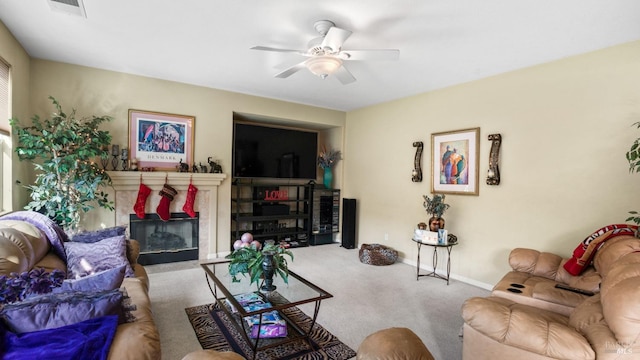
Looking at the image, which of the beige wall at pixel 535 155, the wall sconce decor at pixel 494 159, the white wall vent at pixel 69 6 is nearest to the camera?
the white wall vent at pixel 69 6

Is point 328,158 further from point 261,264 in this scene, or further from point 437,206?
point 261,264

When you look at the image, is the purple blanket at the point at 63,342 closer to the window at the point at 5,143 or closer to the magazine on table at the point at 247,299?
the magazine on table at the point at 247,299

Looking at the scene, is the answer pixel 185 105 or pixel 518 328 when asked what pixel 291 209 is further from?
pixel 518 328

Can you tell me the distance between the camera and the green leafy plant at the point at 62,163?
10.7ft

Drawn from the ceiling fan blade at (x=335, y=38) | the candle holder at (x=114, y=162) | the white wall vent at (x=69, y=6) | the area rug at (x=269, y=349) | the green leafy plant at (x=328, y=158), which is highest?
the white wall vent at (x=69, y=6)

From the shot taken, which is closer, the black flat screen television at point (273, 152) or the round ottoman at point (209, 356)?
the round ottoman at point (209, 356)

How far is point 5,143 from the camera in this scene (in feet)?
10.4

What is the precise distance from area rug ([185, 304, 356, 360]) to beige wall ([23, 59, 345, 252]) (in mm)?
2307

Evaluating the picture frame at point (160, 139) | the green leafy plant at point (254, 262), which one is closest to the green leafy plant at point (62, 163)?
the picture frame at point (160, 139)

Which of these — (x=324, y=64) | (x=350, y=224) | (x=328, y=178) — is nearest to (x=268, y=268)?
(x=324, y=64)

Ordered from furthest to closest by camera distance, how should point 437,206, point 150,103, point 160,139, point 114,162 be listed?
point 160,139 → point 150,103 → point 114,162 → point 437,206

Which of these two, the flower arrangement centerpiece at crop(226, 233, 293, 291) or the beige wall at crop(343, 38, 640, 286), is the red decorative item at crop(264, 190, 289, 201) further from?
the flower arrangement centerpiece at crop(226, 233, 293, 291)

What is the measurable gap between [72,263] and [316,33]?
2836mm

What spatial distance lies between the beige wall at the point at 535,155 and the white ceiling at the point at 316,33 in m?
0.24
